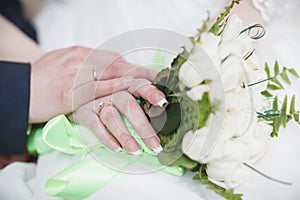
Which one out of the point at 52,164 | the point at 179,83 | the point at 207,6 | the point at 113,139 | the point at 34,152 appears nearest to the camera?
the point at 179,83

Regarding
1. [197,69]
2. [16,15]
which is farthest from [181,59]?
[16,15]

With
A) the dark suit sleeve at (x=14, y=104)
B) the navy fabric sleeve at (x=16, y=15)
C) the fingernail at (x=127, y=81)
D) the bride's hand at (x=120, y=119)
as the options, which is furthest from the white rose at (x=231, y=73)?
the navy fabric sleeve at (x=16, y=15)

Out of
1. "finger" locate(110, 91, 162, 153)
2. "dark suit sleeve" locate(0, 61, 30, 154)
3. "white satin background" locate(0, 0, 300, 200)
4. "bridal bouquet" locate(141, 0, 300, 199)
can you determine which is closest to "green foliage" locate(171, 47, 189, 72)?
"bridal bouquet" locate(141, 0, 300, 199)

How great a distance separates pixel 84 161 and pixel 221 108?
29 cm

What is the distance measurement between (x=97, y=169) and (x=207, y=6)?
0.52 metres

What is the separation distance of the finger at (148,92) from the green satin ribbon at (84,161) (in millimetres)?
53

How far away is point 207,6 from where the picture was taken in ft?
3.53

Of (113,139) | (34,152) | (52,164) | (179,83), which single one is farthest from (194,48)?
(34,152)

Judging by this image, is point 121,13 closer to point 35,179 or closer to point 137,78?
point 137,78

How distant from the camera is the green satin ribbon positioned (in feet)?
2.39

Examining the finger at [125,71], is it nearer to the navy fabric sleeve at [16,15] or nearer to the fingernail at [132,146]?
the fingernail at [132,146]

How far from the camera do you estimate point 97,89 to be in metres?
0.81

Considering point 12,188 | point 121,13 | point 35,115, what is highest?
point 121,13

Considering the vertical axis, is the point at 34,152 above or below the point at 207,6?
below
